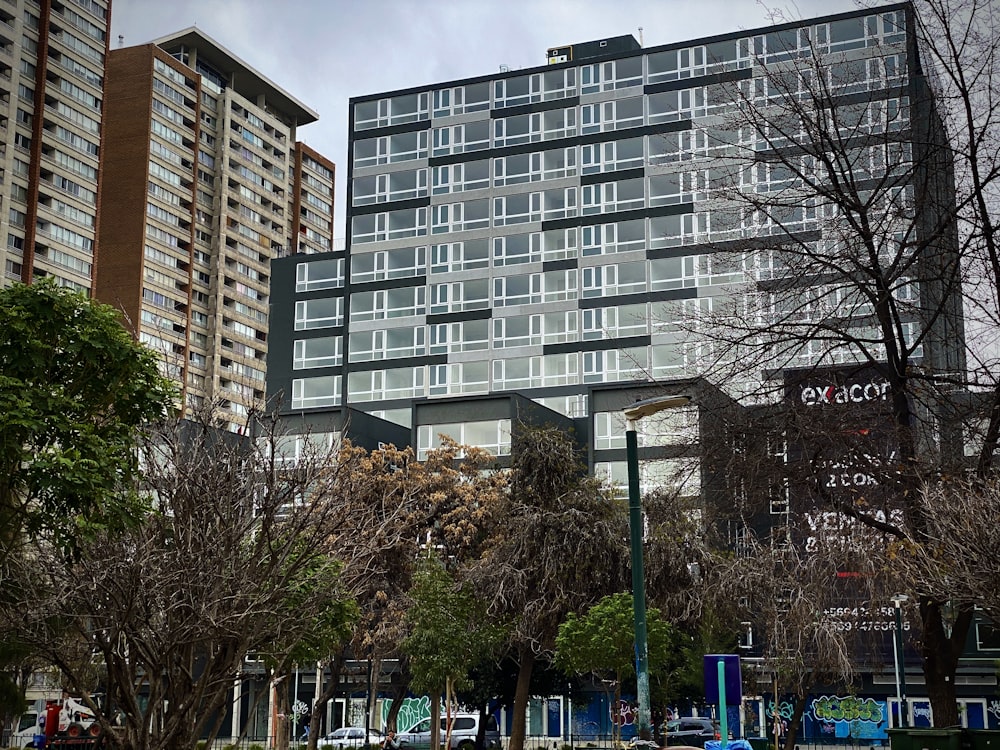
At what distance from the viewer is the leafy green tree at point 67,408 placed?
1995cm

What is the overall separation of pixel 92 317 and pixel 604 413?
137 feet

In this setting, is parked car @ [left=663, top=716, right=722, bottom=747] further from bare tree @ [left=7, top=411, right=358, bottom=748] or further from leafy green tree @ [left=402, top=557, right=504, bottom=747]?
bare tree @ [left=7, top=411, right=358, bottom=748]

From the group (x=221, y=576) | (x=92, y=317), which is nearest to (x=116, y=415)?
(x=92, y=317)

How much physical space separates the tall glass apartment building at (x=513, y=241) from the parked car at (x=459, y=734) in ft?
66.4

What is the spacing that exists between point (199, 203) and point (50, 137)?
2084 centimetres

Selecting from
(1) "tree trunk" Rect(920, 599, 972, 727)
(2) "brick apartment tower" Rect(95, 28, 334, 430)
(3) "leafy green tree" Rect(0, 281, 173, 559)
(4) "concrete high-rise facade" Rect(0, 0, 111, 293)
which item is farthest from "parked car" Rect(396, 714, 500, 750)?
(4) "concrete high-rise facade" Rect(0, 0, 111, 293)

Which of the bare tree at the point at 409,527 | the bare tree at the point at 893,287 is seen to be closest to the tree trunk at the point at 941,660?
the bare tree at the point at 893,287

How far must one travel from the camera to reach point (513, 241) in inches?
3000

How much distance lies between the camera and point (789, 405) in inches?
745

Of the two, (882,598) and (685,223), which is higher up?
(685,223)

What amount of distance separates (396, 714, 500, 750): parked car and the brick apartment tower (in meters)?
51.0

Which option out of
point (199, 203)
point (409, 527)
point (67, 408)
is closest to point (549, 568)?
point (409, 527)

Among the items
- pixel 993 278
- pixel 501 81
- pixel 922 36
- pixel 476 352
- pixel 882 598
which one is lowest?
pixel 882 598

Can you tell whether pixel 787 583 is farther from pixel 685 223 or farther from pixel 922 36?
pixel 685 223
